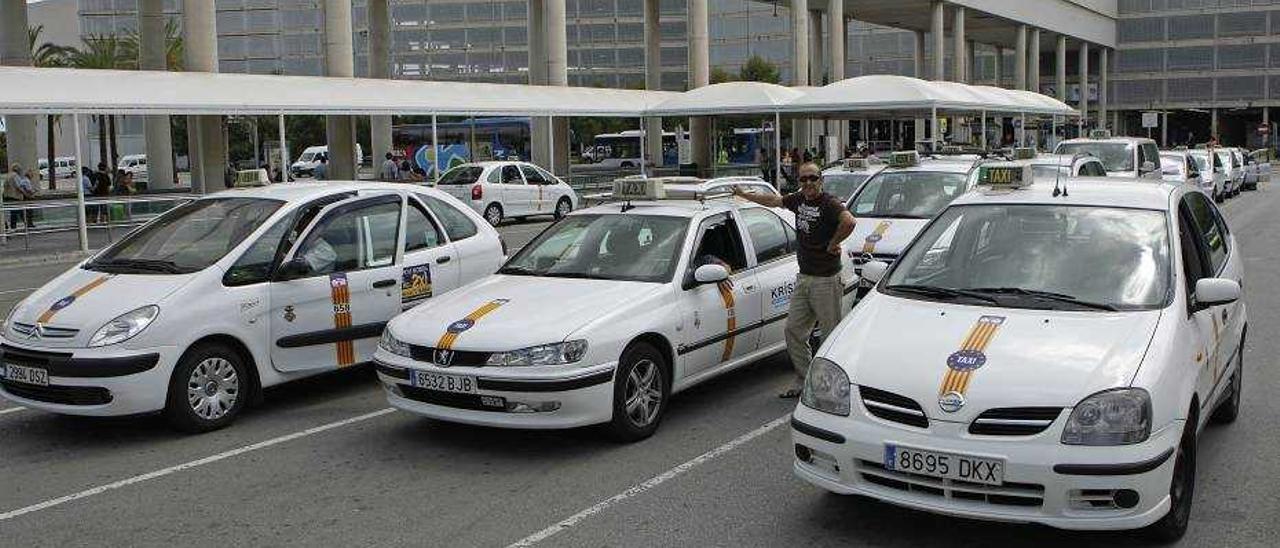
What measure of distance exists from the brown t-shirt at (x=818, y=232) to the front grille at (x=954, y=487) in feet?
9.86

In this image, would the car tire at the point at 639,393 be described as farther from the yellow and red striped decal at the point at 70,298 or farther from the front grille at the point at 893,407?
the yellow and red striped decal at the point at 70,298

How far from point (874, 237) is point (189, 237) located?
660 cm

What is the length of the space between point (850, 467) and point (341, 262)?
463cm

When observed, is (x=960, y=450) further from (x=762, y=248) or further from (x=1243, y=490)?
(x=762, y=248)

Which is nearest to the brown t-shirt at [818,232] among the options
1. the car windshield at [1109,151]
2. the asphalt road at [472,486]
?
the asphalt road at [472,486]

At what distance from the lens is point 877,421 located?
482 cm

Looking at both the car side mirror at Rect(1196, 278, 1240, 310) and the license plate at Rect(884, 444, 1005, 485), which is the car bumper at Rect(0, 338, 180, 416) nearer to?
the license plate at Rect(884, 444, 1005, 485)

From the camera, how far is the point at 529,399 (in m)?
6.36

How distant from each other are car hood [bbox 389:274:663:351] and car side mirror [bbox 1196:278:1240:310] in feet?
10.1

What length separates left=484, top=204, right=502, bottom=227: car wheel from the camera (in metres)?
26.5

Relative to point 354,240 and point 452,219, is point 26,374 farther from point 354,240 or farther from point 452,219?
point 452,219

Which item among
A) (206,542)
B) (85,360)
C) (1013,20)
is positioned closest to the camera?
(206,542)

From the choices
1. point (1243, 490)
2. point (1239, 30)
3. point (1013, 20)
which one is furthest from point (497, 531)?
point (1239, 30)

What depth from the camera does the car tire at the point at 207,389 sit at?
281 inches
